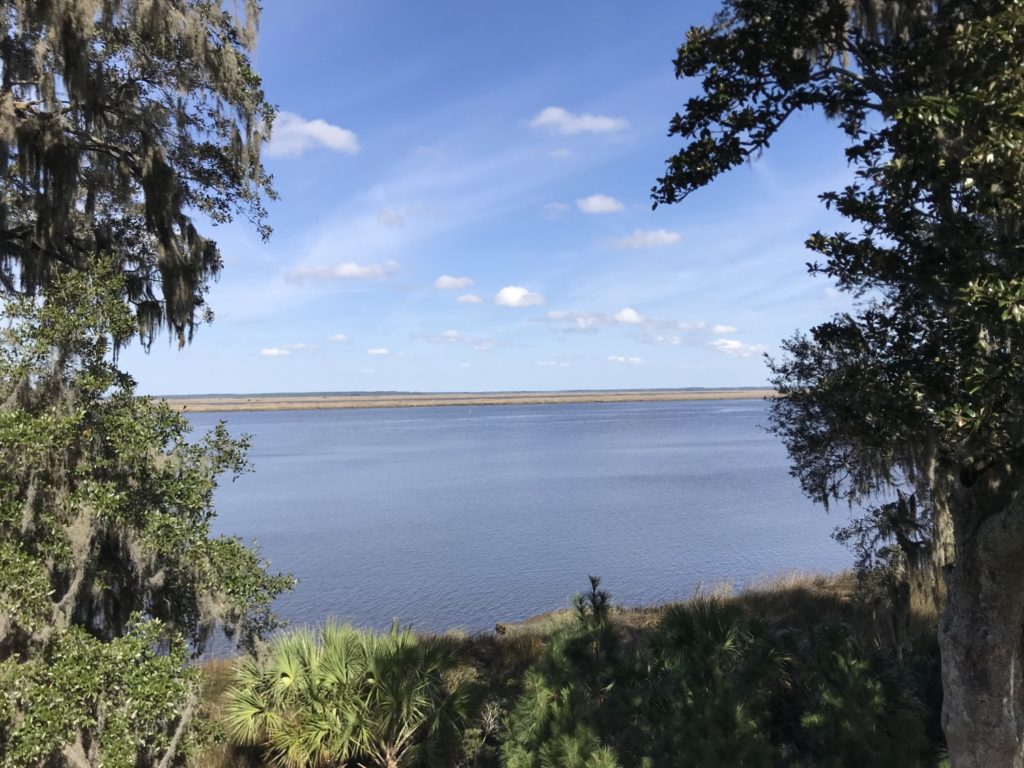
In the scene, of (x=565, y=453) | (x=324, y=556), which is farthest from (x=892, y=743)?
(x=565, y=453)

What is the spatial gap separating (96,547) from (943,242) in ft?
28.0

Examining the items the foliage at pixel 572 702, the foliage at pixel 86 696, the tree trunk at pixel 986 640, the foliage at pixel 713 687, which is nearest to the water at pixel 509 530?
the foliage at pixel 713 687

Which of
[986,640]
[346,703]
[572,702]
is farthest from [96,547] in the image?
[986,640]

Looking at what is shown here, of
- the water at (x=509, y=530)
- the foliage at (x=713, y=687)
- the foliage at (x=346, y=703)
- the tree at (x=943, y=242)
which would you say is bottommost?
the water at (x=509, y=530)

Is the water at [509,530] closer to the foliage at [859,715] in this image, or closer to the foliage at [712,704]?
the foliage at [712,704]

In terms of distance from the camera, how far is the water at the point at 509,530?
2198 centimetres

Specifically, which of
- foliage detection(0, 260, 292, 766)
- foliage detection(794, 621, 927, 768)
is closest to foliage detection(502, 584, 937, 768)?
foliage detection(794, 621, 927, 768)

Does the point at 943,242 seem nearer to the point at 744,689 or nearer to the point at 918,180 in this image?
the point at 918,180

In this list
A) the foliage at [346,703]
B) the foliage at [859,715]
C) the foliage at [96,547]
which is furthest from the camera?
the foliage at [346,703]

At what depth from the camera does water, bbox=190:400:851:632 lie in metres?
22.0

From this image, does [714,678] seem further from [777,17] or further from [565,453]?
Answer: [565,453]

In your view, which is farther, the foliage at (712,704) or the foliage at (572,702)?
the foliage at (572,702)

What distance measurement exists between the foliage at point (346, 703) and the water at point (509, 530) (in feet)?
33.0

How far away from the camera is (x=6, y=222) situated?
30.8ft
